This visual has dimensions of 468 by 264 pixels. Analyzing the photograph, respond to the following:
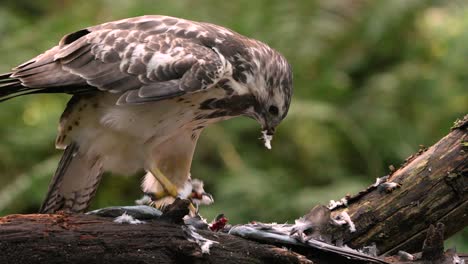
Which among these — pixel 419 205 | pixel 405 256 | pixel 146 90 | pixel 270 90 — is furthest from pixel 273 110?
pixel 405 256

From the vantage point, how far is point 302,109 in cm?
644

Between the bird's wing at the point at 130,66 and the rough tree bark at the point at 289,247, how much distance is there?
782 millimetres

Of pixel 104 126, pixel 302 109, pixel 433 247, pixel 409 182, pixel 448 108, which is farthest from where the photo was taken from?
pixel 448 108

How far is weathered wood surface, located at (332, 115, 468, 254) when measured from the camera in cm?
373

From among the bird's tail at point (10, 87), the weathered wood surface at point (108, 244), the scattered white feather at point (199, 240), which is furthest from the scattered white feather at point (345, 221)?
the bird's tail at point (10, 87)

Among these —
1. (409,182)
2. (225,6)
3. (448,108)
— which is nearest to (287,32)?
(225,6)

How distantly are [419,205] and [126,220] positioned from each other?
46.6 inches

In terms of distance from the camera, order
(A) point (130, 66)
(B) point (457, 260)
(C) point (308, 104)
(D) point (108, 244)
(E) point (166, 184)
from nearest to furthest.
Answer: (D) point (108, 244) < (B) point (457, 260) < (A) point (130, 66) < (E) point (166, 184) < (C) point (308, 104)

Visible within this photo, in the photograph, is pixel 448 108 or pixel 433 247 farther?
pixel 448 108

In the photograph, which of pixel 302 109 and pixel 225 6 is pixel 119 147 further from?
pixel 225 6

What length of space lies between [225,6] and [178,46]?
9.76ft

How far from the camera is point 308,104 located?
21.5 ft

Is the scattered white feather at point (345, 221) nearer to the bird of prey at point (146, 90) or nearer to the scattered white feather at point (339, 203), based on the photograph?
the scattered white feather at point (339, 203)

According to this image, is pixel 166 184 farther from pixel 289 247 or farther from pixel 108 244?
pixel 108 244
